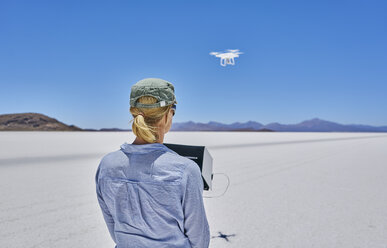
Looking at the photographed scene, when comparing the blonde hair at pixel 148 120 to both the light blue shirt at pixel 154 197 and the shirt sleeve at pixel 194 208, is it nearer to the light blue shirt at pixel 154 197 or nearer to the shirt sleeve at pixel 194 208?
the light blue shirt at pixel 154 197

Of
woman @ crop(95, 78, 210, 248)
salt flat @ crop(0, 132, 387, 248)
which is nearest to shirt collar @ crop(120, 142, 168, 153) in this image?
woman @ crop(95, 78, 210, 248)

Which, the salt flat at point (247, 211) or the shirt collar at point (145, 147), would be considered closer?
the shirt collar at point (145, 147)

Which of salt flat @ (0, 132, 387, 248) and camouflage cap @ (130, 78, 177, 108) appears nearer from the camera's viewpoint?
camouflage cap @ (130, 78, 177, 108)

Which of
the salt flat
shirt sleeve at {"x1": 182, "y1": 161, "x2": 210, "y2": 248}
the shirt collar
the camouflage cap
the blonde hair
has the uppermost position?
the camouflage cap

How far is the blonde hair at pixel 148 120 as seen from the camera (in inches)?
41.9

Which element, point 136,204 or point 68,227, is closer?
point 136,204

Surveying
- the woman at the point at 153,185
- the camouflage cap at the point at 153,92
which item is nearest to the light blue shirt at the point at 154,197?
the woman at the point at 153,185

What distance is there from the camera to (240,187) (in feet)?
19.2

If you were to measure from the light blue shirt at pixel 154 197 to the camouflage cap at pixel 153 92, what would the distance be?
6.1 inches

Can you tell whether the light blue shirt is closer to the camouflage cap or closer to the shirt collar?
the shirt collar

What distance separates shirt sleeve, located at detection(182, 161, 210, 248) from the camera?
3.43 feet

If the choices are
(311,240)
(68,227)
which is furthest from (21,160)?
(311,240)

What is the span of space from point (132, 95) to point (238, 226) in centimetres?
302

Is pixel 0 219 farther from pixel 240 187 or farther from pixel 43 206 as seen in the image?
pixel 240 187
